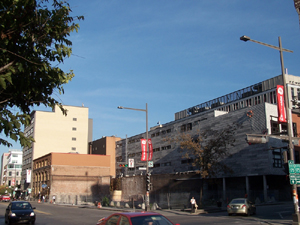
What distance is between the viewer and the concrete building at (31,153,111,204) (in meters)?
83.9

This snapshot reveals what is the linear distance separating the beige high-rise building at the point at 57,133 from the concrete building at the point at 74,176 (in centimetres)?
1288

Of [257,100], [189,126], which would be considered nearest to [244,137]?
[189,126]

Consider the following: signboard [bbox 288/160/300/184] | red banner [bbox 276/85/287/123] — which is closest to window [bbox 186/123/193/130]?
red banner [bbox 276/85/287/123]

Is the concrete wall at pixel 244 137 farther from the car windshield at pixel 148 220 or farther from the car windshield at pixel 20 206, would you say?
the car windshield at pixel 148 220

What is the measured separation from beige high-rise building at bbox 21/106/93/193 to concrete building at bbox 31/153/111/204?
42.3 ft

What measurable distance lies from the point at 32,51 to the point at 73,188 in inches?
3248

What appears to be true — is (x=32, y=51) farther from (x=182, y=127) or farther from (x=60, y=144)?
(x=60, y=144)

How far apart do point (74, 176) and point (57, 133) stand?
27.0 m

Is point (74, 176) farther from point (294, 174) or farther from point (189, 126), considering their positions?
point (294, 174)

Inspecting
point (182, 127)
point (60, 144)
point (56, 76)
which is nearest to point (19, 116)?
point (56, 76)

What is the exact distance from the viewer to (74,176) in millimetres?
86688

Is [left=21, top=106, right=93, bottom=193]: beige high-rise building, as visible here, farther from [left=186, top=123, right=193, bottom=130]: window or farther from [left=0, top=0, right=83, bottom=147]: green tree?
[left=0, top=0, right=83, bottom=147]: green tree

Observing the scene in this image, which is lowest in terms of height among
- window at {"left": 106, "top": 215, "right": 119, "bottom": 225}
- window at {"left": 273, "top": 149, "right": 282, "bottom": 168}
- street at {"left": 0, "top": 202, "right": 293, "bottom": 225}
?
street at {"left": 0, "top": 202, "right": 293, "bottom": 225}

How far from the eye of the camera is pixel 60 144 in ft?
355
